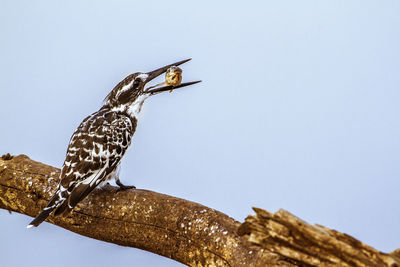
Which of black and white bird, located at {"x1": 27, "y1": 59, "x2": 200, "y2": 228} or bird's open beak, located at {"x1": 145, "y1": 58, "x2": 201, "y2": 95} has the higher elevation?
bird's open beak, located at {"x1": 145, "y1": 58, "x2": 201, "y2": 95}

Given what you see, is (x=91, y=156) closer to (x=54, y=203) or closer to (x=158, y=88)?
(x=54, y=203)

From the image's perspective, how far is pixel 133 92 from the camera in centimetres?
429

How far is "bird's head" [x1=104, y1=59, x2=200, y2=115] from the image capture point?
14.0 feet

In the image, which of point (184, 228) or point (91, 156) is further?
point (91, 156)

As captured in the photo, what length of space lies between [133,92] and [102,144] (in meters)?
0.54

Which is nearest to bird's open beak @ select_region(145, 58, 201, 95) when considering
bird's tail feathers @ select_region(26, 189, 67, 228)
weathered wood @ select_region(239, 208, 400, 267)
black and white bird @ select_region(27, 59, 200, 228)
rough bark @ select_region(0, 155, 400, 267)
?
black and white bird @ select_region(27, 59, 200, 228)

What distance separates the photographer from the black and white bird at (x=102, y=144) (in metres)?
3.77


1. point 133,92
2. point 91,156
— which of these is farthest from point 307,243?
point 133,92

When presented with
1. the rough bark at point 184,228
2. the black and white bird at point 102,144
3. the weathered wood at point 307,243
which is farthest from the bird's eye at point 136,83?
the weathered wood at point 307,243

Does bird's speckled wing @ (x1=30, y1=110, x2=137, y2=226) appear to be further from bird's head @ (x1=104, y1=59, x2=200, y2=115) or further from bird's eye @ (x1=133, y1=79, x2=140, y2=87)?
bird's eye @ (x1=133, y1=79, x2=140, y2=87)

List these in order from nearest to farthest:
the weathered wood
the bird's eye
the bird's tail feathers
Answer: the weathered wood
the bird's tail feathers
the bird's eye

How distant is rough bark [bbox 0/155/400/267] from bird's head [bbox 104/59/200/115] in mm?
678

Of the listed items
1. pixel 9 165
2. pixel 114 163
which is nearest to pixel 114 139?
pixel 114 163

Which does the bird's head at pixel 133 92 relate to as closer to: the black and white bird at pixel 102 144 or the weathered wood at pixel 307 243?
the black and white bird at pixel 102 144
